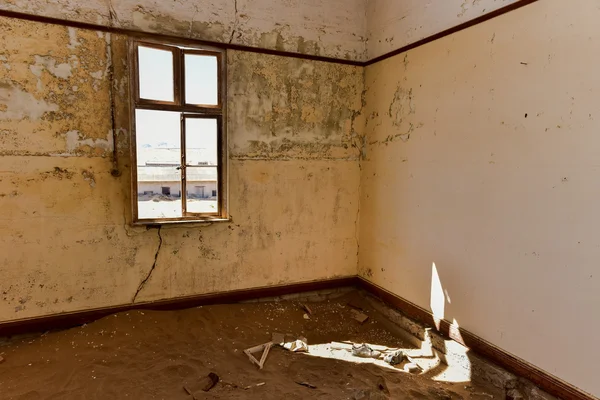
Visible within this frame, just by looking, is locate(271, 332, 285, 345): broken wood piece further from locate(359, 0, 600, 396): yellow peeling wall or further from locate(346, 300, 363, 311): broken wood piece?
locate(359, 0, 600, 396): yellow peeling wall

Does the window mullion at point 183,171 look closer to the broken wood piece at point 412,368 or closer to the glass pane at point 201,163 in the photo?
the glass pane at point 201,163

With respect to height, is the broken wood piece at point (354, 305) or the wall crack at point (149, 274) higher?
the wall crack at point (149, 274)

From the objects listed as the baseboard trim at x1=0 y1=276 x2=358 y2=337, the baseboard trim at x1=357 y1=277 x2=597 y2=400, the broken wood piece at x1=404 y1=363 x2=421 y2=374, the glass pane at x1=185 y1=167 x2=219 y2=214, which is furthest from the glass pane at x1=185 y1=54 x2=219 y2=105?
the broken wood piece at x1=404 y1=363 x2=421 y2=374

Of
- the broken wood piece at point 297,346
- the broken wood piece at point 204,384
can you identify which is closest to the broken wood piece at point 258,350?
the broken wood piece at point 297,346

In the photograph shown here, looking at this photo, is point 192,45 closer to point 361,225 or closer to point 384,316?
point 361,225

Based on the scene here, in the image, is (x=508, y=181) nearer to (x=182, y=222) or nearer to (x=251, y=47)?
(x=251, y=47)

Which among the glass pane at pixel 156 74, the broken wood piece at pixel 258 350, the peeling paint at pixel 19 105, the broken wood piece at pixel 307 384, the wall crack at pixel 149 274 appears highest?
the glass pane at pixel 156 74

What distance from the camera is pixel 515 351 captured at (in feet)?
8.05

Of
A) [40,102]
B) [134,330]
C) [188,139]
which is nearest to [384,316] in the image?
[134,330]

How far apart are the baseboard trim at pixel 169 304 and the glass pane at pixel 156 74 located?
77.2 inches

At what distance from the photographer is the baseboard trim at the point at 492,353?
85.0 inches

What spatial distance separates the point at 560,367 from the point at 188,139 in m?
3.39

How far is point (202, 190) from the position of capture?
11.6 feet

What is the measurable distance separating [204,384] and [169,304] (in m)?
1.11
